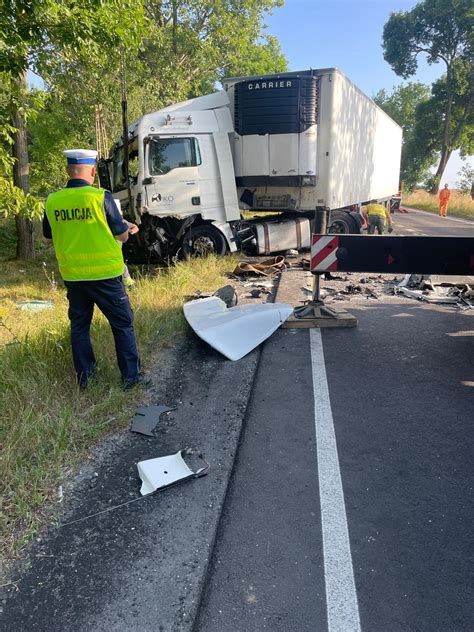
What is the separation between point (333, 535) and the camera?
7.87 ft

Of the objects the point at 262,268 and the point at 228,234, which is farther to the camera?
the point at 228,234

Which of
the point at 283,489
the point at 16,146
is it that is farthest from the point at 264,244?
the point at 283,489

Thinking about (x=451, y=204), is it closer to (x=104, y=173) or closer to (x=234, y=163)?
(x=234, y=163)

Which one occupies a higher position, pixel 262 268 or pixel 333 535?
pixel 333 535

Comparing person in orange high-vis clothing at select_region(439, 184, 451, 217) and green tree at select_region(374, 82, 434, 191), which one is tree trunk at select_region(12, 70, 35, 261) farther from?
green tree at select_region(374, 82, 434, 191)

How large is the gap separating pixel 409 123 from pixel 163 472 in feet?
221

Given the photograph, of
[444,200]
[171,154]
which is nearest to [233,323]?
[171,154]

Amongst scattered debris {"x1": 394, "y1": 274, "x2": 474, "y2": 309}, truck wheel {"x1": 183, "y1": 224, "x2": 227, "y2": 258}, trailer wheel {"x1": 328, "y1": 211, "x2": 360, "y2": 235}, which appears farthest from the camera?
trailer wheel {"x1": 328, "y1": 211, "x2": 360, "y2": 235}

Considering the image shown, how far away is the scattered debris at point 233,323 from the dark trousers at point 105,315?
115 cm

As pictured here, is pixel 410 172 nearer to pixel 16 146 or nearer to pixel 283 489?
pixel 16 146

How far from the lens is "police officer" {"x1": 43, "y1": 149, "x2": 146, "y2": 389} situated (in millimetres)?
3539

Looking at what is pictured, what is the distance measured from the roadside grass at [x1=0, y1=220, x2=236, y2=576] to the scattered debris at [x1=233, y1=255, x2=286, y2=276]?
243 centimetres

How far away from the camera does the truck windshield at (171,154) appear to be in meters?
9.00

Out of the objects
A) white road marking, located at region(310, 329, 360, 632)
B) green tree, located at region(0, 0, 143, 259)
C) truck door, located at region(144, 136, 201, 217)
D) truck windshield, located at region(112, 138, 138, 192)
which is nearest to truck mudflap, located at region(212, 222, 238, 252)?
truck door, located at region(144, 136, 201, 217)
